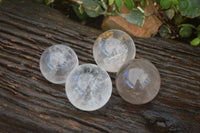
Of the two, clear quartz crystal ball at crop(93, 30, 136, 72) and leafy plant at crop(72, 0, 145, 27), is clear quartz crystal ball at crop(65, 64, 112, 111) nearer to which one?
clear quartz crystal ball at crop(93, 30, 136, 72)

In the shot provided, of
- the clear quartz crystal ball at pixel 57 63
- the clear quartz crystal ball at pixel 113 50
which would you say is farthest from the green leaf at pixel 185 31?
the clear quartz crystal ball at pixel 57 63

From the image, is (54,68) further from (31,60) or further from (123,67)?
(123,67)

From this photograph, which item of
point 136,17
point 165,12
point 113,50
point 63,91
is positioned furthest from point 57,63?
point 165,12

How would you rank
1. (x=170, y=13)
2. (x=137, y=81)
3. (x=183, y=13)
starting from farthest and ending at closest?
1. (x=170, y=13)
2. (x=183, y=13)
3. (x=137, y=81)

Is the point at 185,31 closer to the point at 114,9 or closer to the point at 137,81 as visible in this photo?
the point at 114,9

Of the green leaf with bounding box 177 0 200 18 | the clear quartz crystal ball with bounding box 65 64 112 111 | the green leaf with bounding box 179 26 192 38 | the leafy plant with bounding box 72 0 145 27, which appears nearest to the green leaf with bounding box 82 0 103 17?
the leafy plant with bounding box 72 0 145 27

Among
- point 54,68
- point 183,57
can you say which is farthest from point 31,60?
point 183,57
